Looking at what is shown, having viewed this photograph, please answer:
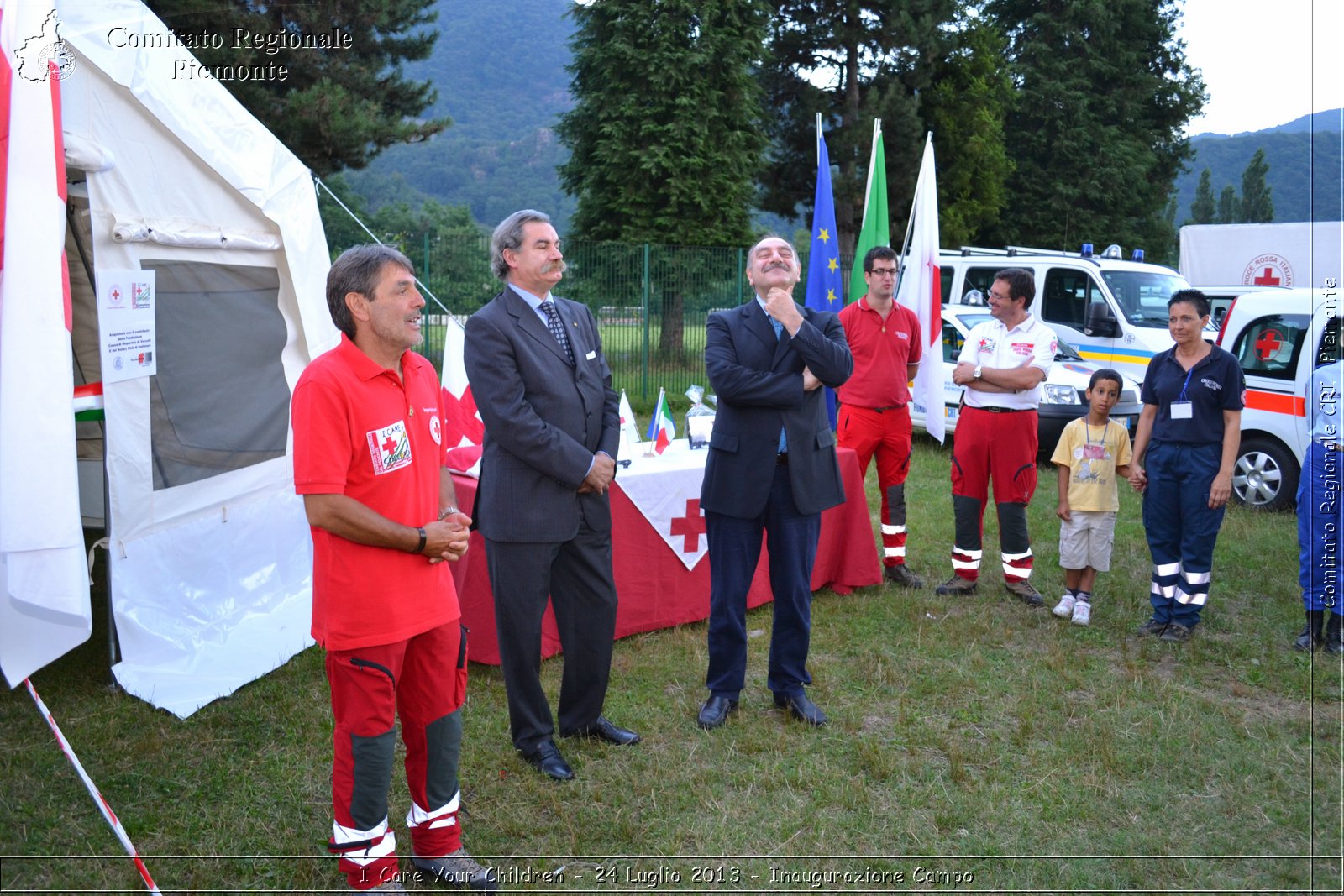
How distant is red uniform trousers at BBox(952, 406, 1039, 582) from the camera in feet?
19.0


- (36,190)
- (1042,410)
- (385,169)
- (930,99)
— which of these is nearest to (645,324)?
(1042,410)

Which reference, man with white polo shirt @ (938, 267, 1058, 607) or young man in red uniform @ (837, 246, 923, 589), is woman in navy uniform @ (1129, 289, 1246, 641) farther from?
young man in red uniform @ (837, 246, 923, 589)

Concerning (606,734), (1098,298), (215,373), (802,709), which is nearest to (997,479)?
(802,709)

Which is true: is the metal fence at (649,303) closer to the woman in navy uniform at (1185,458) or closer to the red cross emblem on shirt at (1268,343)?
the red cross emblem on shirt at (1268,343)

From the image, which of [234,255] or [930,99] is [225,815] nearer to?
[234,255]

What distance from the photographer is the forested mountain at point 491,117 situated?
70.9m

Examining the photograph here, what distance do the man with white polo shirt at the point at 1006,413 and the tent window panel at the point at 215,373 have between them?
394 centimetres

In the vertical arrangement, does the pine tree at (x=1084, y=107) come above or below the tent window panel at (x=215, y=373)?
above

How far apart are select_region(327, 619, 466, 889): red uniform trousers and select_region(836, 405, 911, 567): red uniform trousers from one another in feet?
12.6

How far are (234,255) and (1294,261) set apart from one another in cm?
1280

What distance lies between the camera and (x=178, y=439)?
4.86 metres

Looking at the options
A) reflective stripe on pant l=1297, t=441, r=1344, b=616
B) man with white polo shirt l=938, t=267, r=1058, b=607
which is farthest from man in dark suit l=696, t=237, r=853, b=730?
reflective stripe on pant l=1297, t=441, r=1344, b=616

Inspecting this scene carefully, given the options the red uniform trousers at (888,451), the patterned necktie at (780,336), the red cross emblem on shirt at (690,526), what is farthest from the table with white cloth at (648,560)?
the patterned necktie at (780,336)

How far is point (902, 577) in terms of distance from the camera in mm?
6312
